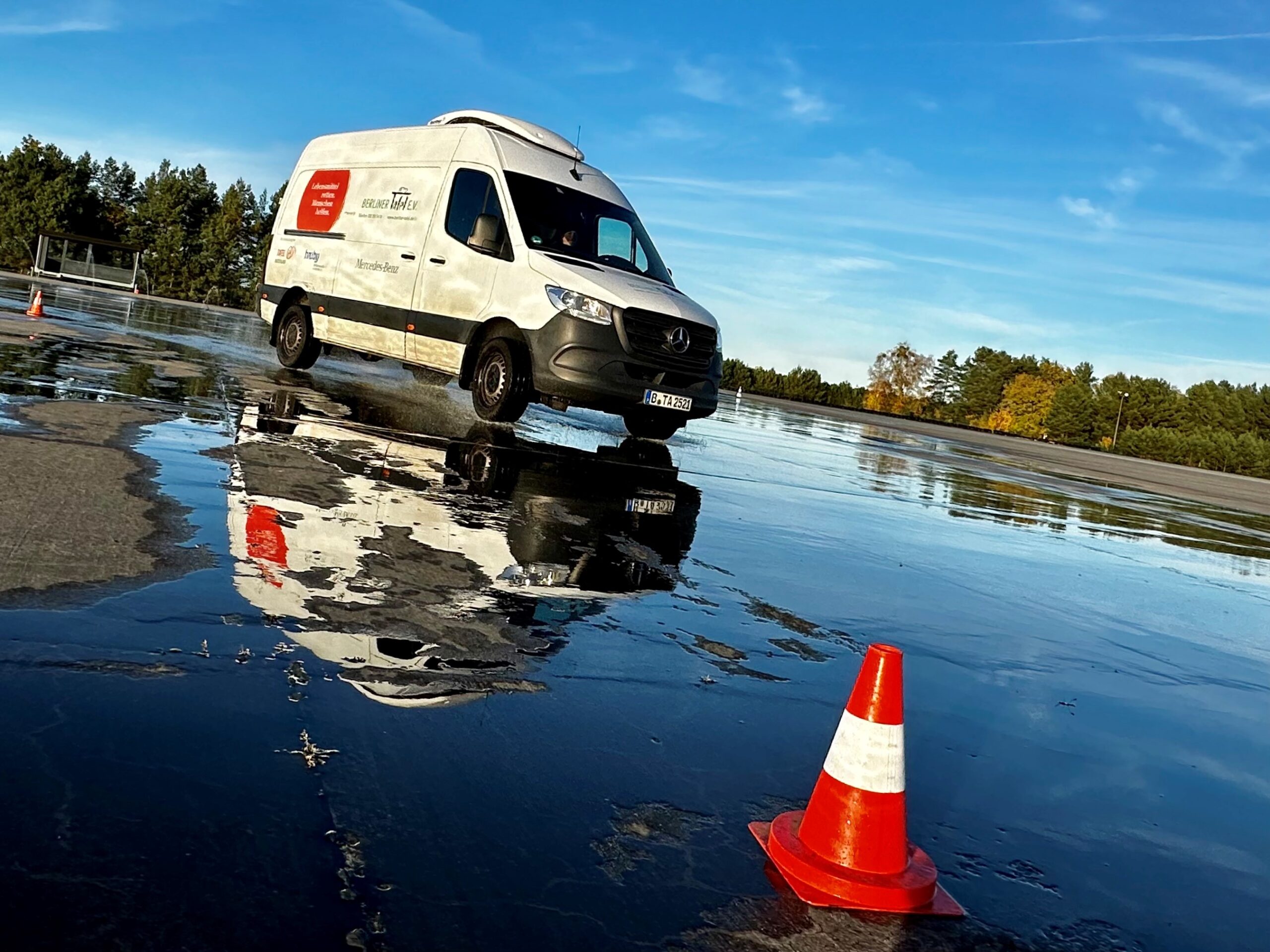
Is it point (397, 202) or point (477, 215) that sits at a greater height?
point (397, 202)

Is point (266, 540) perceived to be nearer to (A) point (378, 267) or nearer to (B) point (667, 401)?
(B) point (667, 401)

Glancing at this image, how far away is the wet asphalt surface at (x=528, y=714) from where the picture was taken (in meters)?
2.23

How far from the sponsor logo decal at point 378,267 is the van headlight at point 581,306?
2.55 metres

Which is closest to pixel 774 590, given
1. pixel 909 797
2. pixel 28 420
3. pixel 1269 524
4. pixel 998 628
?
pixel 998 628

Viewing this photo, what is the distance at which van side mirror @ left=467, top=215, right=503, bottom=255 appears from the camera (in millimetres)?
11008

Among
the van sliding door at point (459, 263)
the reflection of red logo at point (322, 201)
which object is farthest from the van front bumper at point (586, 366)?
the reflection of red logo at point (322, 201)

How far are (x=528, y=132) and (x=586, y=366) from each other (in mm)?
3459

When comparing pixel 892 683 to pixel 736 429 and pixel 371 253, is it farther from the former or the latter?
pixel 736 429

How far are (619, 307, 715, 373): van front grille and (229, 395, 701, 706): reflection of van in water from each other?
163cm

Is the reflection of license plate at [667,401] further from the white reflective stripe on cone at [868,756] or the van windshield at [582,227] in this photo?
the white reflective stripe on cone at [868,756]

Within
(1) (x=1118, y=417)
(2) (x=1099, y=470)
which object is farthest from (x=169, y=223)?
(1) (x=1118, y=417)

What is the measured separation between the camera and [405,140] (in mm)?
12719

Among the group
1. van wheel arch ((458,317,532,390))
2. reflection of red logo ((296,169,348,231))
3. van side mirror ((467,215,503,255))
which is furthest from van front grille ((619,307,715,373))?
reflection of red logo ((296,169,348,231))

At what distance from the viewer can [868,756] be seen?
2762mm
